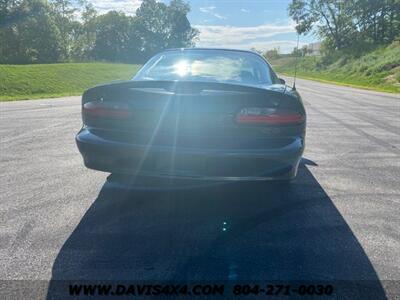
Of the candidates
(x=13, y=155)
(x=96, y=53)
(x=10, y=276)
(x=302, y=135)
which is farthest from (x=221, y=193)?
(x=96, y=53)

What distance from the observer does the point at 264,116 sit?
3.01 metres

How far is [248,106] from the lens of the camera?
2.99 meters

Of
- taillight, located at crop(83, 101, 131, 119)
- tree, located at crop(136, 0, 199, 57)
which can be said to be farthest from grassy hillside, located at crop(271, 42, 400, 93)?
tree, located at crop(136, 0, 199, 57)

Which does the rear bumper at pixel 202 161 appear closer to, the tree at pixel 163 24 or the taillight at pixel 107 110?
the taillight at pixel 107 110

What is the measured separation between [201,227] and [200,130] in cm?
81

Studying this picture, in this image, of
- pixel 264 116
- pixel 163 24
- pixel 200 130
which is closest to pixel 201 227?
pixel 200 130

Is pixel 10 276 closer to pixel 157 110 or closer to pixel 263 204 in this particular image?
pixel 157 110

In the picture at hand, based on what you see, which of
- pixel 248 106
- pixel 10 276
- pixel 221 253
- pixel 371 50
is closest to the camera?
pixel 10 276

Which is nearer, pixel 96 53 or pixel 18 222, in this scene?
pixel 18 222

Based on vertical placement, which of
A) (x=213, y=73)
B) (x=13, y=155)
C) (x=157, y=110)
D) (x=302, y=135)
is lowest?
(x=13, y=155)

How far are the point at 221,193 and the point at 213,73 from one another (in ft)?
4.15

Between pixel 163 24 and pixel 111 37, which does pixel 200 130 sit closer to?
pixel 111 37

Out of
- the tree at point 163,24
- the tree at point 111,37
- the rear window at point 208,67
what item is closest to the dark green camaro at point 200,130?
the rear window at point 208,67

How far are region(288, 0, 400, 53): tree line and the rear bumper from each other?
4974 cm
